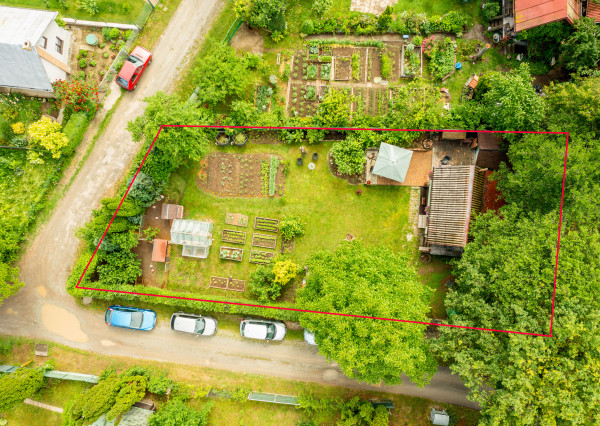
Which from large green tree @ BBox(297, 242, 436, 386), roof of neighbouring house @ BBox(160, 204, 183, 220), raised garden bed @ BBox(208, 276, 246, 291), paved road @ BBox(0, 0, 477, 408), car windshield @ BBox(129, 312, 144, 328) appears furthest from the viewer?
raised garden bed @ BBox(208, 276, 246, 291)

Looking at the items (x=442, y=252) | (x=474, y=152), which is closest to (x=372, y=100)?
(x=474, y=152)

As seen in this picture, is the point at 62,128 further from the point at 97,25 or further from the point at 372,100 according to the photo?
the point at 372,100

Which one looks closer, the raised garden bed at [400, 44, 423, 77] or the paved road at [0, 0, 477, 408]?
the paved road at [0, 0, 477, 408]

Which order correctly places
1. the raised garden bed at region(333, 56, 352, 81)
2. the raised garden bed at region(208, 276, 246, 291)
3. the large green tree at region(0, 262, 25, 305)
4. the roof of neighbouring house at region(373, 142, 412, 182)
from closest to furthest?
the large green tree at region(0, 262, 25, 305) < the roof of neighbouring house at region(373, 142, 412, 182) < the raised garden bed at region(208, 276, 246, 291) < the raised garden bed at region(333, 56, 352, 81)

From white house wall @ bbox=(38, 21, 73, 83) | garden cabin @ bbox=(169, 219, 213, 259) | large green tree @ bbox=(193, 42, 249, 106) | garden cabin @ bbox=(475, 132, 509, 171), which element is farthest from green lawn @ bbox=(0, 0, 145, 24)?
garden cabin @ bbox=(475, 132, 509, 171)

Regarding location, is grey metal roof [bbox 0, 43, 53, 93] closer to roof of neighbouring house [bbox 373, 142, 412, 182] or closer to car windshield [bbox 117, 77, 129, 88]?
car windshield [bbox 117, 77, 129, 88]

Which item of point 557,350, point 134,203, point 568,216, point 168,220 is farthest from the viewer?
point 168,220

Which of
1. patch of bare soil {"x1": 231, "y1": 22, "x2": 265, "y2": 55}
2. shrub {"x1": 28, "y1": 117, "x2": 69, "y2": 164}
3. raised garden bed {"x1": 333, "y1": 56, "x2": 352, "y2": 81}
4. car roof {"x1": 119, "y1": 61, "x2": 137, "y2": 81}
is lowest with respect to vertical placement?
shrub {"x1": 28, "y1": 117, "x2": 69, "y2": 164}
